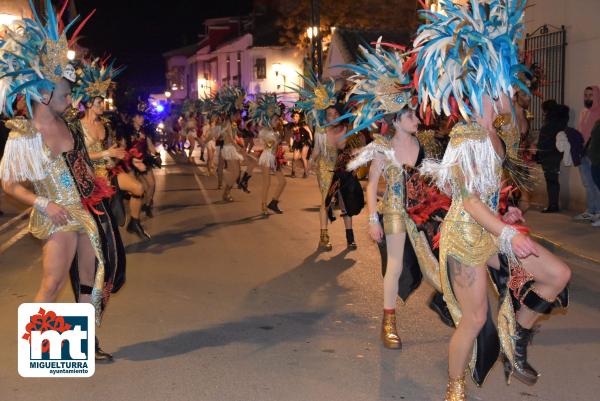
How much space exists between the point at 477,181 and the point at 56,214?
2.80 m

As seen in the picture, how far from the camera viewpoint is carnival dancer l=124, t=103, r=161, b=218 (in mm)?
12711

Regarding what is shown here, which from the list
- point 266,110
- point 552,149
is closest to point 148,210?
point 266,110

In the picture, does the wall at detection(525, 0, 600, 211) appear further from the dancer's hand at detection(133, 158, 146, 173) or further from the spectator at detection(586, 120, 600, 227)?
the dancer's hand at detection(133, 158, 146, 173)

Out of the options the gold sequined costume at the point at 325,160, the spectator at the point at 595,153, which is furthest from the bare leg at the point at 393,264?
the spectator at the point at 595,153

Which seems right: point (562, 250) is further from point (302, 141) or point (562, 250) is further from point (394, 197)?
point (302, 141)

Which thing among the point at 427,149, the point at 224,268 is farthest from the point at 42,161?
the point at 224,268

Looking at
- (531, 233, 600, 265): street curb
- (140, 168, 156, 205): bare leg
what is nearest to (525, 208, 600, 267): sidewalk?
(531, 233, 600, 265): street curb

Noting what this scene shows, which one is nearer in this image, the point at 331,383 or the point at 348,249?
the point at 331,383

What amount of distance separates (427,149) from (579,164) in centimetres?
750

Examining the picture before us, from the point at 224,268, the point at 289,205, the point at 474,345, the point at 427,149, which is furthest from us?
the point at 289,205

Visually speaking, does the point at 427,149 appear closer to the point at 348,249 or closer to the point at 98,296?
the point at 98,296

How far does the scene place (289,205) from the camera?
15.8m

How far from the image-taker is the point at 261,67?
60.3 meters

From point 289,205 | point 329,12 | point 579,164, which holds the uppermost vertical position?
point 329,12
